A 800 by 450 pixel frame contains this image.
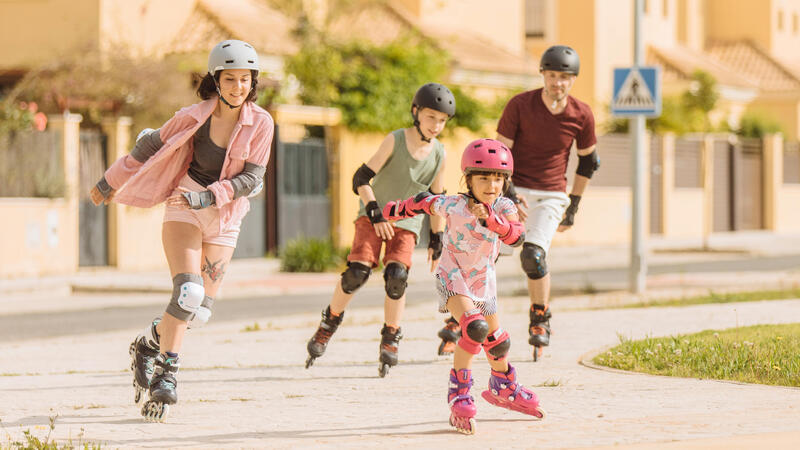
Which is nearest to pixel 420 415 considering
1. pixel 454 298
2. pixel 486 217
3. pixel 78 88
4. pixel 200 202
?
pixel 454 298

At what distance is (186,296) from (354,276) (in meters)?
1.91

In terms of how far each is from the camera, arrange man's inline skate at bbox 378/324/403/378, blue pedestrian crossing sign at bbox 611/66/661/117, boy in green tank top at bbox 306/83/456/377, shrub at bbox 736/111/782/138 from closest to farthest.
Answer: man's inline skate at bbox 378/324/403/378 < boy in green tank top at bbox 306/83/456/377 < blue pedestrian crossing sign at bbox 611/66/661/117 < shrub at bbox 736/111/782/138

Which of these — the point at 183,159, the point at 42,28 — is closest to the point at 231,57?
the point at 183,159

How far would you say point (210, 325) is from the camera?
44.4 feet

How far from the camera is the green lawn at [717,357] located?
8.12 meters

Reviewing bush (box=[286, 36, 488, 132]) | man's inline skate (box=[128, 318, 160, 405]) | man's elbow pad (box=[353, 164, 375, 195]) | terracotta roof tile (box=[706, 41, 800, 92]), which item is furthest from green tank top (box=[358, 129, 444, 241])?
terracotta roof tile (box=[706, 41, 800, 92])

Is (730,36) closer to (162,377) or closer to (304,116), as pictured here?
(304,116)

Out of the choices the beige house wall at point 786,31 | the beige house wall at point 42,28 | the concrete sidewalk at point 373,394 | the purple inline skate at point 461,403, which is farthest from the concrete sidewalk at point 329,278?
the beige house wall at point 786,31

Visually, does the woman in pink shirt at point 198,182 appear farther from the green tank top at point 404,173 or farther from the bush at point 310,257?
the bush at point 310,257

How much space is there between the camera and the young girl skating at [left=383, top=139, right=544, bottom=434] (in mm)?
6961

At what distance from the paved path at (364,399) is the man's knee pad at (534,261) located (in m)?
0.56

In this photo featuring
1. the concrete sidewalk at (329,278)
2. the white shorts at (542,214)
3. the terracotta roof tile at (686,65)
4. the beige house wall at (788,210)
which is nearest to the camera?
the white shorts at (542,214)

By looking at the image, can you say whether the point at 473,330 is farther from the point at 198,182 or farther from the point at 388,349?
the point at 388,349

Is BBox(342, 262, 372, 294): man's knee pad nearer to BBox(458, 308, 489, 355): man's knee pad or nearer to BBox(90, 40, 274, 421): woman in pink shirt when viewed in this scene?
BBox(90, 40, 274, 421): woman in pink shirt
